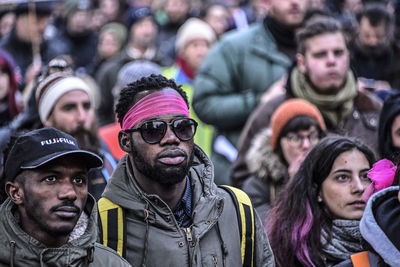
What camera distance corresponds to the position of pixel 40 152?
3.99 metres

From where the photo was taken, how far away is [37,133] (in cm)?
411

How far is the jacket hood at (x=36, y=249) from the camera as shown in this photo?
3822mm

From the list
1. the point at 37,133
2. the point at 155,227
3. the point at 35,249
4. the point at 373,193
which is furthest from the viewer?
the point at 373,193

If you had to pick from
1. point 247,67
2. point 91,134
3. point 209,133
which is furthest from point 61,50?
point 91,134

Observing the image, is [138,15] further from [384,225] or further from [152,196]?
[384,225]

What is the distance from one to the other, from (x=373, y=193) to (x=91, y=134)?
99.5 inches

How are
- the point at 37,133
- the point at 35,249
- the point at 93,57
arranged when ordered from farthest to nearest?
the point at 93,57 < the point at 37,133 < the point at 35,249

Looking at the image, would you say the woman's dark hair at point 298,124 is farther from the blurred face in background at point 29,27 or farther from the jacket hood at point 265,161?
the blurred face in background at point 29,27

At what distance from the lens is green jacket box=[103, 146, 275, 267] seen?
171 inches

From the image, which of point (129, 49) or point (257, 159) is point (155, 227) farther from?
point (129, 49)

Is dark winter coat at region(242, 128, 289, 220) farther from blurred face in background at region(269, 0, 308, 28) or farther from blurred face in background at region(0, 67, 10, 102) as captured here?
blurred face in background at region(0, 67, 10, 102)

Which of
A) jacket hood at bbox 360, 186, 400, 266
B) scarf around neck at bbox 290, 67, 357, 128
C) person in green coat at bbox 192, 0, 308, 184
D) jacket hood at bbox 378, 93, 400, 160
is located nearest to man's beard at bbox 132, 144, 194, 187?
jacket hood at bbox 360, 186, 400, 266

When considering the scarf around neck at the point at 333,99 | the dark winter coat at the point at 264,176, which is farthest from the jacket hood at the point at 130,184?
the scarf around neck at the point at 333,99

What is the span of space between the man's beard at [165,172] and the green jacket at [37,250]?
0.54m
